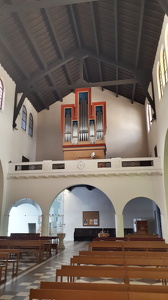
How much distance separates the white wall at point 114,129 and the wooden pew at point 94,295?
51.2 ft

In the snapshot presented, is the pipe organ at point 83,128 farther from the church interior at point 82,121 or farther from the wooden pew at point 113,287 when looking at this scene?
the wooden pew at point 113,287

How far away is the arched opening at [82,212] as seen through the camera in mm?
17250

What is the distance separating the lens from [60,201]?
1870cm

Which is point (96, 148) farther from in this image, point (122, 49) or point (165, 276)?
point (165, 276)

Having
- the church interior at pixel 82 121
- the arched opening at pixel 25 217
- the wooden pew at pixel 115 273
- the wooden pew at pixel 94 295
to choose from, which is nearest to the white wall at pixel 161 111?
the church interior at pixel 82 121

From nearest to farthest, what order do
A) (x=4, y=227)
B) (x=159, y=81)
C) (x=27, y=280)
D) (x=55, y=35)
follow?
(x=27, y=280) → (x=159, y=81) → (x=55, y=35) → (x=4, y=227)

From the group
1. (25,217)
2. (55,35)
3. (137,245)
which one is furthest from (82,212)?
(55,35)

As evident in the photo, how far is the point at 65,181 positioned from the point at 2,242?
570 cm

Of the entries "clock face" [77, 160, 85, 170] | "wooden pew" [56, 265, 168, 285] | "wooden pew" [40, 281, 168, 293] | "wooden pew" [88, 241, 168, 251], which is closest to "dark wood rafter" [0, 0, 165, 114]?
"clock face" [77, 160, 85, 170]

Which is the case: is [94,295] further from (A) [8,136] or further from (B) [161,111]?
(A) [8,136]

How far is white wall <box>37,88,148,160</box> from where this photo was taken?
57.6 feet

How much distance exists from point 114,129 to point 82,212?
21.3 feet

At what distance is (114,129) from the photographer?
18016 millimetres

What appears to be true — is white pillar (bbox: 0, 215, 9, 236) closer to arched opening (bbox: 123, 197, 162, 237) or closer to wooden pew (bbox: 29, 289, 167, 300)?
arched opening (bbox: 123, 197, 162, 237)
